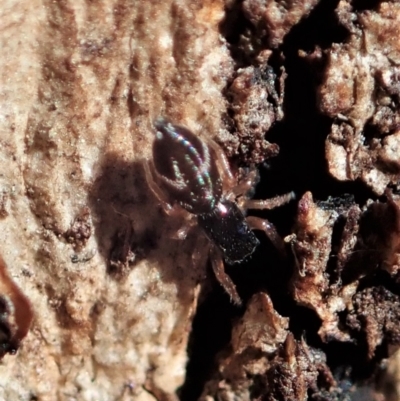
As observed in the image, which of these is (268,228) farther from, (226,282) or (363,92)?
(363,92)

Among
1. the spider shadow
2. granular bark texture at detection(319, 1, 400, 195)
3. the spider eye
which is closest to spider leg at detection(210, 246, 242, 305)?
the spider shadow

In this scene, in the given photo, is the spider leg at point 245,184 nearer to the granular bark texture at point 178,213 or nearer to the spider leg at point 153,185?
the granular bark texture at point 178,213

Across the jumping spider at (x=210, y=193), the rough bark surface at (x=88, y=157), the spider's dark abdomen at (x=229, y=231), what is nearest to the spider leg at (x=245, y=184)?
the jumping spider at (x=210, y=193)

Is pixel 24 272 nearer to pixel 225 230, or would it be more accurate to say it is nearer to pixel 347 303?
pixel 225 230

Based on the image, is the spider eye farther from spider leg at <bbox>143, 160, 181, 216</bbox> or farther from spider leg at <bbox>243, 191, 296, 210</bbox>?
spider leg at <bbox>243, 191, 296, 210</bbox>

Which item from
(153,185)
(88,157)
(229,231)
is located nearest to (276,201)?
Result: (229,231)
